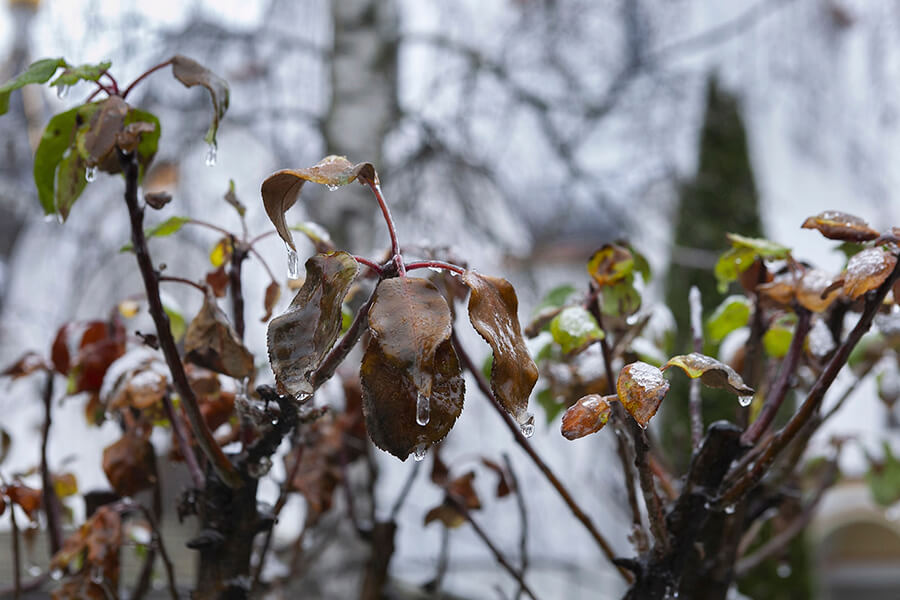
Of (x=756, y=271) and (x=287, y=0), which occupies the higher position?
(x=287, y=0)

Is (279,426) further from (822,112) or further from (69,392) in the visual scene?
(822,112)

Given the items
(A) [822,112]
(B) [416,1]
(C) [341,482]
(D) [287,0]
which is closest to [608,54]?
(B) [416,1]

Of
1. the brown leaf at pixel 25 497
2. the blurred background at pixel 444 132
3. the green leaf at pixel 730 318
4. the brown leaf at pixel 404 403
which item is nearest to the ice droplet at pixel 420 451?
the brown leaf at pixel 404 403

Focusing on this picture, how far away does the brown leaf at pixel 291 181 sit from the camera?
448 mm

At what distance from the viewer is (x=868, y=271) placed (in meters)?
0.56

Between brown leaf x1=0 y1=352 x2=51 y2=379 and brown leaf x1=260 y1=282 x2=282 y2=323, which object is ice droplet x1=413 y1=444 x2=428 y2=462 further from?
brown leaf x1=0 y1=352 x2=51 y2=379

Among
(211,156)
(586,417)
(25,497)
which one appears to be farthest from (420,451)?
(25,497)

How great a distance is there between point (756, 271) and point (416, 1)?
9.61 ft

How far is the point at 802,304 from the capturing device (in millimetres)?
689

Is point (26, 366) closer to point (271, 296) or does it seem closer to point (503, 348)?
point (271, 296)

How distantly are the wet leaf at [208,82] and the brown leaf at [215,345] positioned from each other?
0.43 ft

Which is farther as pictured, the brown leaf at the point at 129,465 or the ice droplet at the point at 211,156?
the brown leaf at the point at 129,465

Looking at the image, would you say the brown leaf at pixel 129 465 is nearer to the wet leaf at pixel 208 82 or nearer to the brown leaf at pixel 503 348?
the wet leaf at pixel 208 82

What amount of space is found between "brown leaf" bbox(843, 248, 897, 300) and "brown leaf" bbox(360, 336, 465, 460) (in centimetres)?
29
